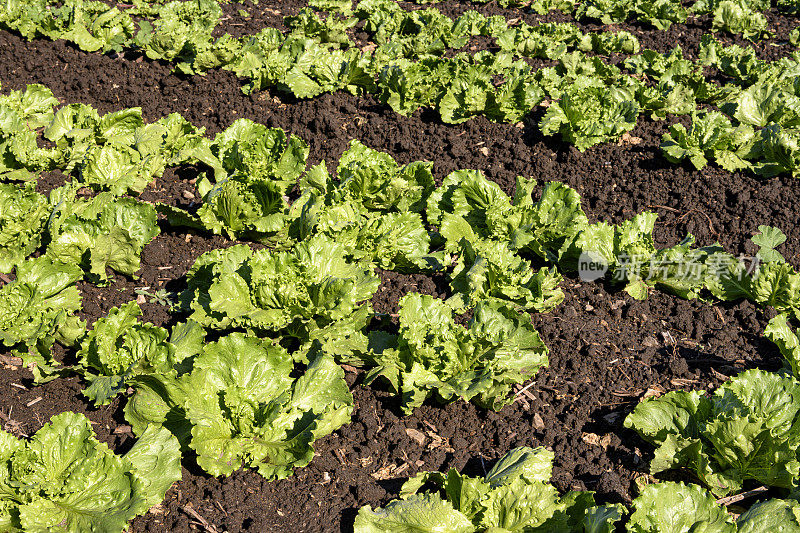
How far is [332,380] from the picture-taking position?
5254 millimetres

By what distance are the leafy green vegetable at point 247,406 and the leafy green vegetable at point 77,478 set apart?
250 mm

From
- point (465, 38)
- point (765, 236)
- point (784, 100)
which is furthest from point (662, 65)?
point (765, 236)

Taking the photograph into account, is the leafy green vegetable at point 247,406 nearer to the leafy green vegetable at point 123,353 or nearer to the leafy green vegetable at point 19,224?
the leafy green vegetable at point 123,353

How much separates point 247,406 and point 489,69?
6.06 m

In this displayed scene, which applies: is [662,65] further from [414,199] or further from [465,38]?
[414,199]

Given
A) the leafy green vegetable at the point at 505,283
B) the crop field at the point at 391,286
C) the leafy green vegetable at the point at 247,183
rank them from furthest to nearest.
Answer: the leafy green vegetable at the point at 247,183, the leafy green vegetable at the point at 505,283, the crop field at the point at 391,286

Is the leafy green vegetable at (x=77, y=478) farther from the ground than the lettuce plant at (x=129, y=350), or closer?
closer

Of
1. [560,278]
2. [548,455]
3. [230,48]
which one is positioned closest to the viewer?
[548,455]

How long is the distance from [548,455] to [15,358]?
445 cm

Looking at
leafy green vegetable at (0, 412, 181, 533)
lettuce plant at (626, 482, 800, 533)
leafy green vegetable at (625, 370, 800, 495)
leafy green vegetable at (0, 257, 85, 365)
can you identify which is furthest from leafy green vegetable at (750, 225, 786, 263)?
leafy green vegetable at (0, 257, 85, 365)

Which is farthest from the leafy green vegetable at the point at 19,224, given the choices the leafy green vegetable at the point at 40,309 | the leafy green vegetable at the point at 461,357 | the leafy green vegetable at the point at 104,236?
the leafy green vegetable at the point at 461,357

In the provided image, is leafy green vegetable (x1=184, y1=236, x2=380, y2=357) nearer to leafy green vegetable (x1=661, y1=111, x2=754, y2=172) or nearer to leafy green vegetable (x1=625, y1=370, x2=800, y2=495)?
leafy green vegetable (x1=625, y1=370, x2=800, y2=495)

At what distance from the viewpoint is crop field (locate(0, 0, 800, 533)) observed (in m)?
4.69

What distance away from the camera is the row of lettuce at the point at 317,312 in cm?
459
